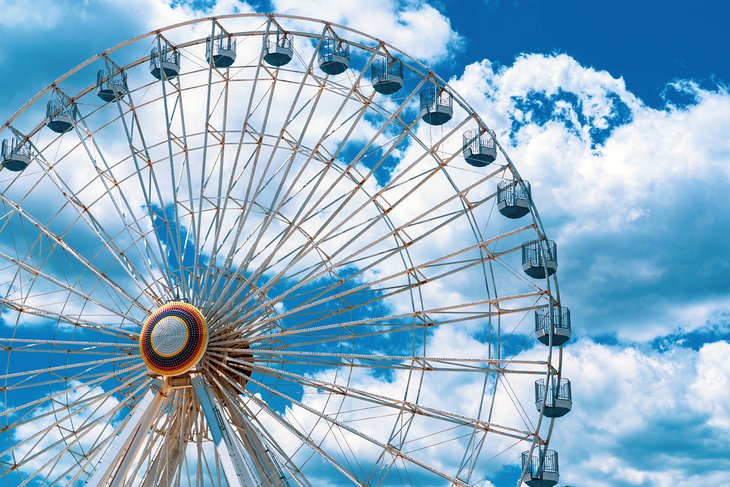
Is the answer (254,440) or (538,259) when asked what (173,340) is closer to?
(254,440)

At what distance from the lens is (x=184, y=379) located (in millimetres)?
34875

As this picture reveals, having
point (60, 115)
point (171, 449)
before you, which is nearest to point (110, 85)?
point (60, 115)

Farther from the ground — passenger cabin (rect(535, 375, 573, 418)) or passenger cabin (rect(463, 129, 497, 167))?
passenger cabin (rect(463, 129, 497, 167))

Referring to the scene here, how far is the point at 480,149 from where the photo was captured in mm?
38219

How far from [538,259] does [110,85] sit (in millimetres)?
13495

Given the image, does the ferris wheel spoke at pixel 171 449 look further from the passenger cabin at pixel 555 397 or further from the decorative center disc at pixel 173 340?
the passenger cabin at pixel 555 397

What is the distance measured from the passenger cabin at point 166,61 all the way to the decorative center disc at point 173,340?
27.1ft

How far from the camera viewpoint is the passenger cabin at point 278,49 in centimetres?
3850

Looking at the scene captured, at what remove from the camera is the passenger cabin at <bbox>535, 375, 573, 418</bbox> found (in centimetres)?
3597

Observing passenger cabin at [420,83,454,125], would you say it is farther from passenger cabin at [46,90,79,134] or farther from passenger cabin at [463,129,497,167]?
passenger cabin at [46,90,79,134]

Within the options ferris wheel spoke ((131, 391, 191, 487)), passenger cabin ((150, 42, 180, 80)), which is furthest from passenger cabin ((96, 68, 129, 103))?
ferris wheel spoke ((131, 391, 191, 487))

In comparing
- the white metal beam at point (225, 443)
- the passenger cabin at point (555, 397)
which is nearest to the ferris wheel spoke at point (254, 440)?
the white metal beam at point (225, 443)

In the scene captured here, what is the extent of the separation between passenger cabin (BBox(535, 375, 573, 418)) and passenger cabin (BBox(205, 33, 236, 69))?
12.8m

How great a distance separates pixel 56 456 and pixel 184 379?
5629 mm
